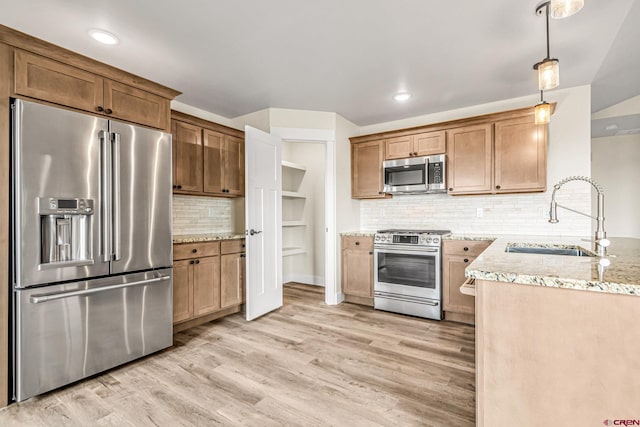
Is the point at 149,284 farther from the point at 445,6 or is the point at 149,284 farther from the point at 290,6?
the point at 445,6

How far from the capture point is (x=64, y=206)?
1.97 meters

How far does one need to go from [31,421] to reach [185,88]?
2.89 m

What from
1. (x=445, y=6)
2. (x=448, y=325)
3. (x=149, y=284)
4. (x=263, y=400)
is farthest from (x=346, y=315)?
(x=445, y=6)

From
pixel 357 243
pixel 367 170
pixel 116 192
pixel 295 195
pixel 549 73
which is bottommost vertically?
pixel 357 243

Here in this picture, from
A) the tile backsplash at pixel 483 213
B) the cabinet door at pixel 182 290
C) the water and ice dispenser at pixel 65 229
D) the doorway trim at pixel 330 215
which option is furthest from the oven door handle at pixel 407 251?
the water and ice dispenser at pixel 65 229

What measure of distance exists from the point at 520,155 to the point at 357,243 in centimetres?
207

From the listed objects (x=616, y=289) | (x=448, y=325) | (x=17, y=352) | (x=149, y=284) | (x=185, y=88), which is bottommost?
(x=448, y=325)

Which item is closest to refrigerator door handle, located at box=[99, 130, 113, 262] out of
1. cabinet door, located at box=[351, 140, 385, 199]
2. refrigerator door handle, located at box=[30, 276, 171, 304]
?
refrigerator door handle, located at box=[30, 276, 171, 304]

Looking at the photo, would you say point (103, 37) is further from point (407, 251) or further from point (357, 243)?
point (407, 251)

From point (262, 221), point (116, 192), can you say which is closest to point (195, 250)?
point (262, 221)

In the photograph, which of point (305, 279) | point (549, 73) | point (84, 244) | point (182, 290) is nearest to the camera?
point (549, 73)

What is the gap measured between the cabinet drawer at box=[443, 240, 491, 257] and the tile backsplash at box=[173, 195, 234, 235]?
274cm

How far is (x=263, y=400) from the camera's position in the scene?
6.16ft

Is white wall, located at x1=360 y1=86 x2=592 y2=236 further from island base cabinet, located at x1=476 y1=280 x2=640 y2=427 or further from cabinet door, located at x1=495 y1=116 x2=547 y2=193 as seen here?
island base cabinet, located at x1=476 y1=280 x2=640 y2=427
